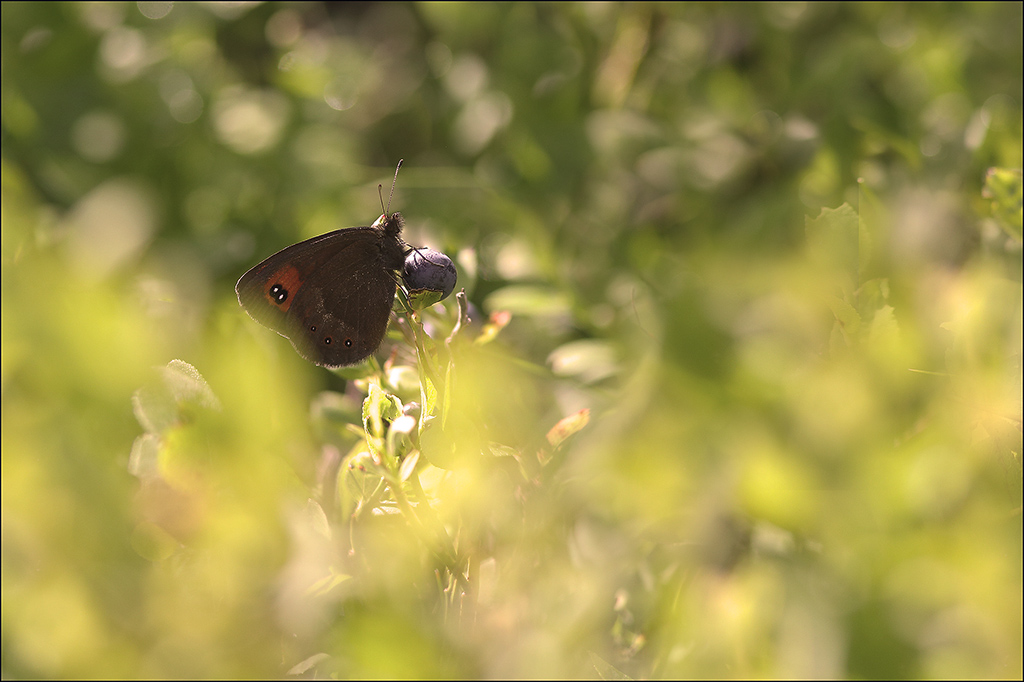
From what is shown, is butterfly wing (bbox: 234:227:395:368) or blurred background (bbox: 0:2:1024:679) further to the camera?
butterfly wing (bbox: 234:227:395:368)

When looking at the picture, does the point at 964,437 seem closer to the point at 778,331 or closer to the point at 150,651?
the point at 778,331

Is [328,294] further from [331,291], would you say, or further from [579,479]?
[579,479]

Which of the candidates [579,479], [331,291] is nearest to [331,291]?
[331,291]

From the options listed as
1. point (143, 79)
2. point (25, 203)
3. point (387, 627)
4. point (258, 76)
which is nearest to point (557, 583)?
point (387, 627)

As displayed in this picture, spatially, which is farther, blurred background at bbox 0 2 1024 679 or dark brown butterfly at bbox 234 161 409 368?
dark brown butterfly at bbox 234 161 409 368

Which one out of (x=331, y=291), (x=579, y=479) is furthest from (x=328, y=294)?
(x=579, y=479)

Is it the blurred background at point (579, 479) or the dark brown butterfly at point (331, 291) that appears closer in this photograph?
the blurred background at point (579, 479)

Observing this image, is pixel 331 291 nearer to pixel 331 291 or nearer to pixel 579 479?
pixel 331 291
